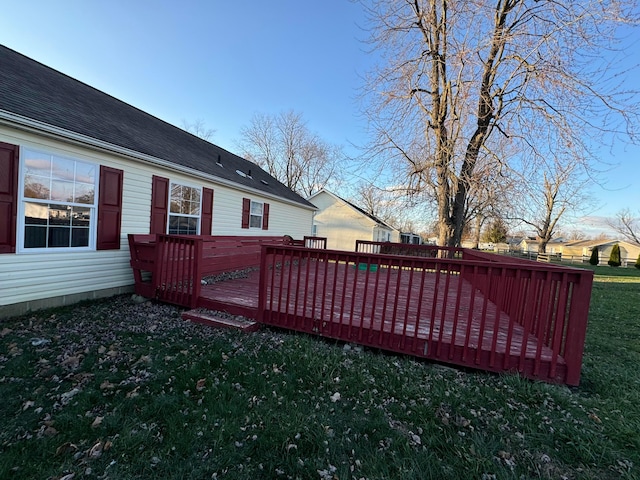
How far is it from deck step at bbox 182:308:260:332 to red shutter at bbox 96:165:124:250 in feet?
8.20

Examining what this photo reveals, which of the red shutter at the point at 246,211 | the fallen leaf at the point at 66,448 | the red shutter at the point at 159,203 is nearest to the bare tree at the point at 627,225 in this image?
the red shutter at the point at 246,211

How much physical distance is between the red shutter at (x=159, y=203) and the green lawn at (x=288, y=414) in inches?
128

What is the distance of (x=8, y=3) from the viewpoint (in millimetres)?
6199

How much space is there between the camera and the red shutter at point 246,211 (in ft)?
32.9

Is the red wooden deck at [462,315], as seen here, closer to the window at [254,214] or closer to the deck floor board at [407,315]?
the deck floor board at [407,315]

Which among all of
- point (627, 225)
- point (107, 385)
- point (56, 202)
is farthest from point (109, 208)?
point (627, 225)

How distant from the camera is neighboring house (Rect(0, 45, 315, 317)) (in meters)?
4.33

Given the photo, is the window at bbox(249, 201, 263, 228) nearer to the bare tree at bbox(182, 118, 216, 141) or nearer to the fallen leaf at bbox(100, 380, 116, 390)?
the fallen leaf at bbox(100, 380, 116, 390)

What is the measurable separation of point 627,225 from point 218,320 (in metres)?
74.2

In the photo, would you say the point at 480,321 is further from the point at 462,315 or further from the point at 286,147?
the point at 286,147

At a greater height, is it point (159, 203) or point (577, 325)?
point (159, 203)

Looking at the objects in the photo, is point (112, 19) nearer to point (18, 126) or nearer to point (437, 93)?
point (18, 126)

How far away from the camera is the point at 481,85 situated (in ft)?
31.4

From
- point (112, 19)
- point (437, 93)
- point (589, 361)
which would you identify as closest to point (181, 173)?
point (112, 19)
